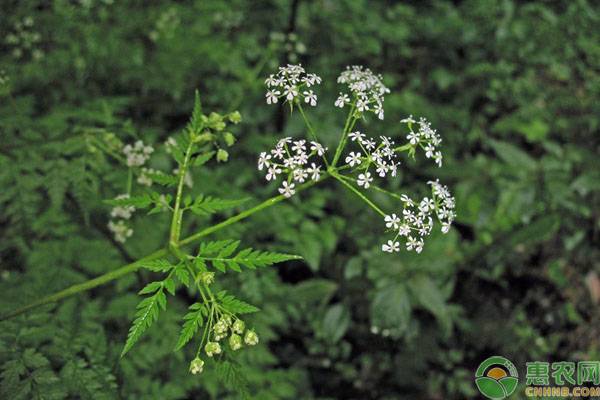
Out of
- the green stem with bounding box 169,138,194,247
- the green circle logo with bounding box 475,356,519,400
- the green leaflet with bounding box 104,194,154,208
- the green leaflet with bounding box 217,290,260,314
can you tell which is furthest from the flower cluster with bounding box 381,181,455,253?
the green circle logo with bounding box 475,356,519,400

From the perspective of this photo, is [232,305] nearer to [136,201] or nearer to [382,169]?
[136,201]

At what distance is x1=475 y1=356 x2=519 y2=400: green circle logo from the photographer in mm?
3516

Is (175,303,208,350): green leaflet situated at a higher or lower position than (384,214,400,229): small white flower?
lower

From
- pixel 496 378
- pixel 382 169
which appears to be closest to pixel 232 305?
pixel 382 169

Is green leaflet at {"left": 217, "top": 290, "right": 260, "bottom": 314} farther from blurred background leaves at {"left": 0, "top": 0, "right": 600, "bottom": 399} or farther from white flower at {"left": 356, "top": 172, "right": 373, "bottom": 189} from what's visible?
blurred background leaves at {"left": 0, "top": 0, "right": 600, "bottom": 399}

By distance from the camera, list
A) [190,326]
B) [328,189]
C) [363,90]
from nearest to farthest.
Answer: [190,326]
[363,90]
[328,189]

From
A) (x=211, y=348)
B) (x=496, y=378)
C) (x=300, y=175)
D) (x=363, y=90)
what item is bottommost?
(x=496, y=378)

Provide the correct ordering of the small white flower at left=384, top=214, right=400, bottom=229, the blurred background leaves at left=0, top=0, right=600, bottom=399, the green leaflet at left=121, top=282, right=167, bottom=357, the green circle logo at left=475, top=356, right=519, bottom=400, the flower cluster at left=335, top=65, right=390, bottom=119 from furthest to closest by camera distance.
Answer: the green circle logo at left=475, top=356, right=519, bottom=400 → the blurred background leaves at left=0, top=0, right=600, bottom=399 → the flower cluster at left=335, top=65, right=390, bottom=119 → the small white flower at left=384, top=214, right=400, bottom=229 → the green leaflet at left=121, top=282, right=167, bottom=357

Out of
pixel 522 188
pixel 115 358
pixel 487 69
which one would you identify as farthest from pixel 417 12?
pixel 115 358

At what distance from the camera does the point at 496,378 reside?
3.55m

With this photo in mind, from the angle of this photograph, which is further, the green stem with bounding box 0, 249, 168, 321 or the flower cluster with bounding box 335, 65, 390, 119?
the flower cluster with bounding box 335, 65, 390, 119

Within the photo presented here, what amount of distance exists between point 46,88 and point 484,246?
136 inches

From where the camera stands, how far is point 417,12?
17.5ft

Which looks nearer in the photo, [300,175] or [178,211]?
[300,175]
